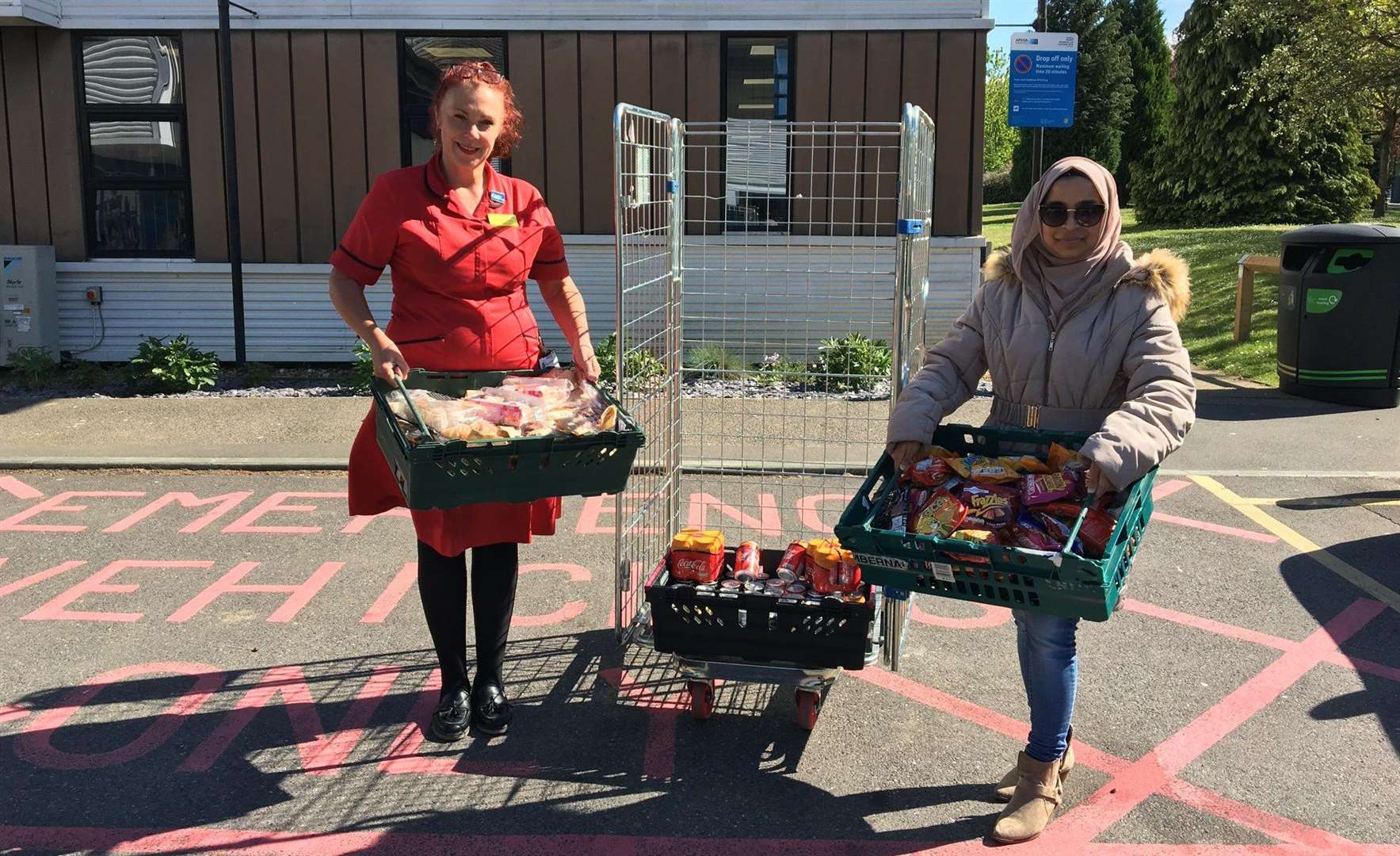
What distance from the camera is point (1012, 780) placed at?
10.8 ft

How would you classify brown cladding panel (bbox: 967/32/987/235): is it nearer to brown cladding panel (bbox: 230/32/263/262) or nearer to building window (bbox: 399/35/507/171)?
building window (bbox: 399/35/507/171)

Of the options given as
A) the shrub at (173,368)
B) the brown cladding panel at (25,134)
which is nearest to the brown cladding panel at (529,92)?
the shrub at (173,368)

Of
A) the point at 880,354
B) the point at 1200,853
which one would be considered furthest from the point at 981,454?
the point at 880,354

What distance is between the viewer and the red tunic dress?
3.38 metres

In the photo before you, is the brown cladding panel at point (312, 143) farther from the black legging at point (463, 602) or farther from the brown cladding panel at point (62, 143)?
the black legging at point (463, 602)

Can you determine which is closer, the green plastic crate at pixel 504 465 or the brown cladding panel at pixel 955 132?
the green plastic crate at pixel 504 465

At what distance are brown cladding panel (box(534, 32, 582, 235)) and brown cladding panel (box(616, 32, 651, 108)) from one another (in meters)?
0.40

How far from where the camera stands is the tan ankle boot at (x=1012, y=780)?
128 inches

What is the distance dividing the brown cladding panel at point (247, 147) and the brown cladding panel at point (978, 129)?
6.39 meters

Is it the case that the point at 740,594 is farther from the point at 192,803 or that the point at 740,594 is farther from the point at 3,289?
the point at 3,289

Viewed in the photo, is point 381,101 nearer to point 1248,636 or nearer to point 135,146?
point 135,146

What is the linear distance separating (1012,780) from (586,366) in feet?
5.79

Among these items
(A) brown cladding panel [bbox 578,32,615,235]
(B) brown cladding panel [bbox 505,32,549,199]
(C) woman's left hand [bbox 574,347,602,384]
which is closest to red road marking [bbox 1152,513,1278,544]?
(C) woman's left hand [bbox 574,347,602,384]

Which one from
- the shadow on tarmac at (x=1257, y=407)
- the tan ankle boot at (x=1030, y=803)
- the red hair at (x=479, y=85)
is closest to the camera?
the tan ankle boot at (x=1030, y=803)
